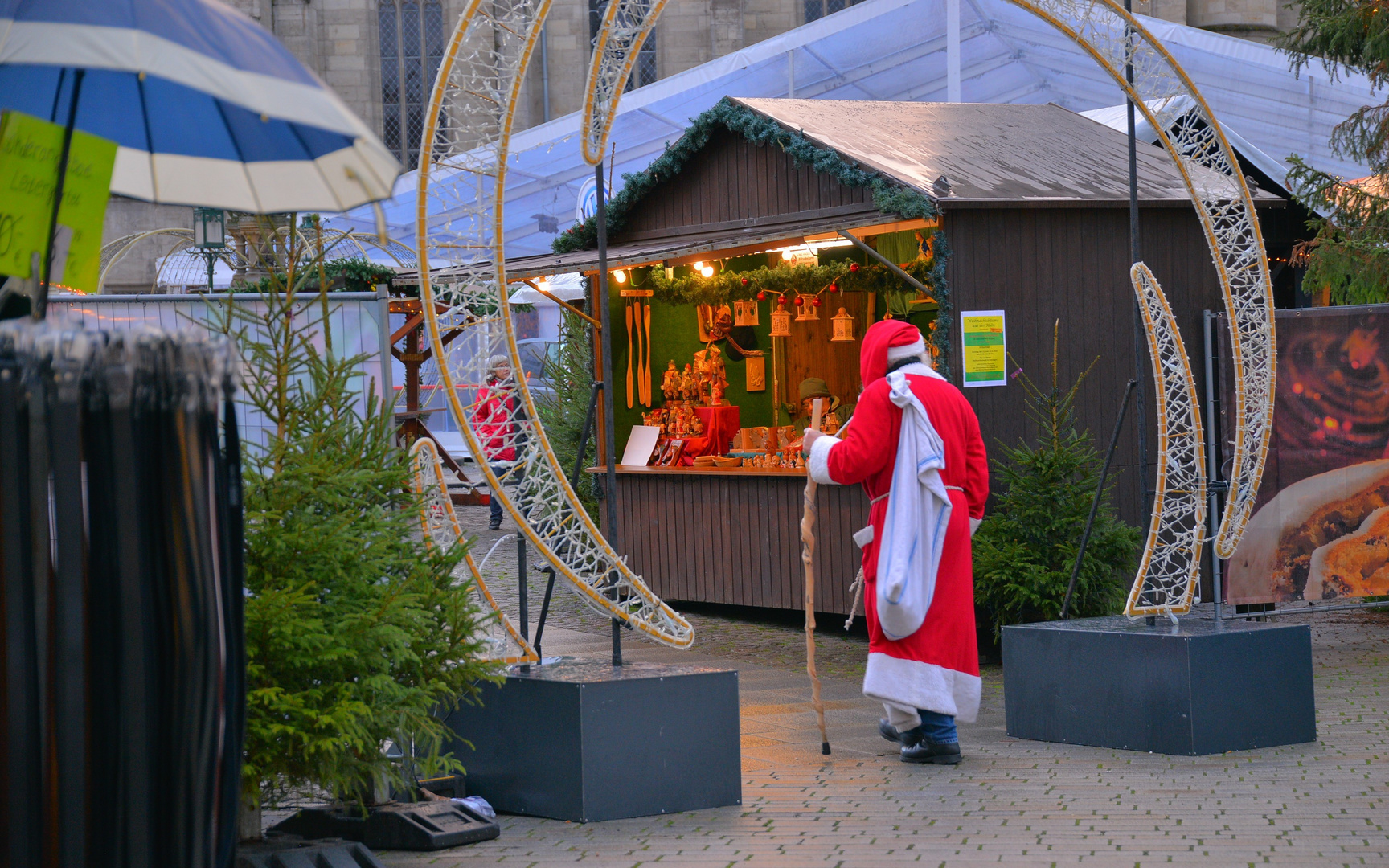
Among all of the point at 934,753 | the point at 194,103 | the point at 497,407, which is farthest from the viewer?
the point at 934,753

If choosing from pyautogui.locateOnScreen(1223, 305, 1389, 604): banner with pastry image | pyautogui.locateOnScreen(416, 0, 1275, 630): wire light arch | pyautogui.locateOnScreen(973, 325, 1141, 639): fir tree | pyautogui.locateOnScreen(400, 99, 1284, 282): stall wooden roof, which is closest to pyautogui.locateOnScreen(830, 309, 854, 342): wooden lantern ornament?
pyautogui.locateOnScreen(400, 99, 1284, 282): stall wooden roof

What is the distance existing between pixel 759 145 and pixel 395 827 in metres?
6.80

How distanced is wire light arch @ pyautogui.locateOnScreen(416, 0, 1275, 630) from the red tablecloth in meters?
5.36

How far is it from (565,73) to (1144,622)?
77.6ft

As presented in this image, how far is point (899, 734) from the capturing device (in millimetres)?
6883

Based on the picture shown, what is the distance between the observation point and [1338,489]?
9.84 metres

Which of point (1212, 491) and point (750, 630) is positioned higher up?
point (1212, 491)

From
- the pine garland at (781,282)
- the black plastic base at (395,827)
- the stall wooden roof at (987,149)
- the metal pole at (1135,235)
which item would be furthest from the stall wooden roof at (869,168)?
the black plastic base at (395,827)

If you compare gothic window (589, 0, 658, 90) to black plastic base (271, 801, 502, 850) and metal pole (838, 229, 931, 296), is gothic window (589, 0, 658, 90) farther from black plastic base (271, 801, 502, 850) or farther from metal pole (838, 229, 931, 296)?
black plastic base (271, 801, 502, 850)

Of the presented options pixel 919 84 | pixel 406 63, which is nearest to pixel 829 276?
pixel 919 84

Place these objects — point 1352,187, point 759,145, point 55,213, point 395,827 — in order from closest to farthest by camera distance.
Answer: point 55,213, point 395,827, point 1352,187, point 759,145

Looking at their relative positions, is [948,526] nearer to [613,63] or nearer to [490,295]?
[490,295]

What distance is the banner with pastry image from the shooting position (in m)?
9.77

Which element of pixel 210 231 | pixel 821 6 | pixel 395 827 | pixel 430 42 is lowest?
pixel 395 827
